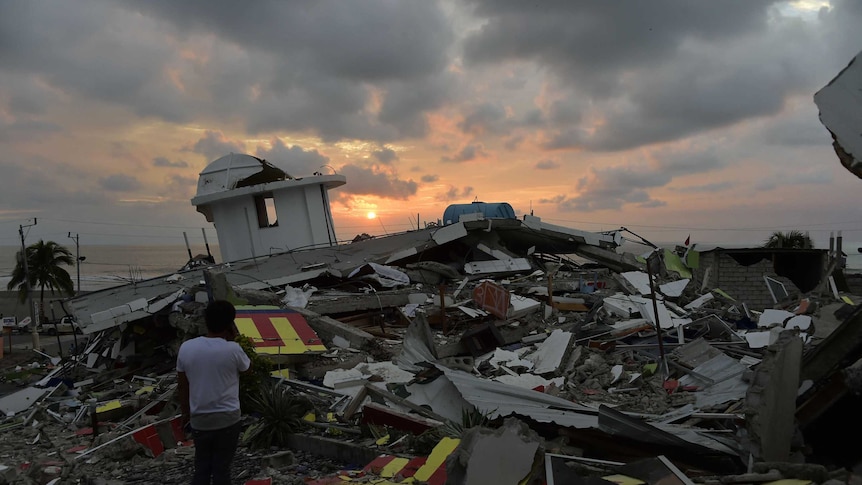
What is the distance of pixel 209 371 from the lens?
Result: 3918 millimetres

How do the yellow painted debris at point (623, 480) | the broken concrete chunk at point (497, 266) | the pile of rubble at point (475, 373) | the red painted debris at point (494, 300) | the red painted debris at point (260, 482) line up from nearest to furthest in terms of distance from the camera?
the yellow painted debris at point (623, 480) → the pile of rubble at point (475, 373) → the red painted debris at point (260, 482) → the red painted debris at point (494, 300) → the broken concrete chunk at point (497, 266)

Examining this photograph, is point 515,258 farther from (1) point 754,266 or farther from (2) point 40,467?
Result: (2) point 40,467

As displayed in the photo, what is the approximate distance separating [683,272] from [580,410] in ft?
52.6

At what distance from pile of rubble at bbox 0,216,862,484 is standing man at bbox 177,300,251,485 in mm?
1154

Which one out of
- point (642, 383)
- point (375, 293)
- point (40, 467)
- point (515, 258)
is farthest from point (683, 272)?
point (40, 467)

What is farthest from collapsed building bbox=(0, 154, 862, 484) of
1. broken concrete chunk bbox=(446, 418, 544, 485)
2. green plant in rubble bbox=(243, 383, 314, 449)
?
green plant in rubble bbox=(243, 383, 314, 449)

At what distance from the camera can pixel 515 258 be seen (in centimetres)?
1891

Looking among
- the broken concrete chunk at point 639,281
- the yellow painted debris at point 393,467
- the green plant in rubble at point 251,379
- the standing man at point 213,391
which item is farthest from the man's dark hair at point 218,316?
the broken concrete chunk at point 639,281

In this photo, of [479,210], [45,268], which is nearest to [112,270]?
[45,268]

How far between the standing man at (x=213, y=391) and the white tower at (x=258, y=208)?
16996mm

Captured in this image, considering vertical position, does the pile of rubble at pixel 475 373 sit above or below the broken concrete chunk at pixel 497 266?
below

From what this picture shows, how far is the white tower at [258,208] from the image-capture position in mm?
20859

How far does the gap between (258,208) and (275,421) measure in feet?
51.5

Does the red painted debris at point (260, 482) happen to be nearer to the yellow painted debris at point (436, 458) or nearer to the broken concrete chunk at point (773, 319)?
the yellow painted debris at point (436, 458)
